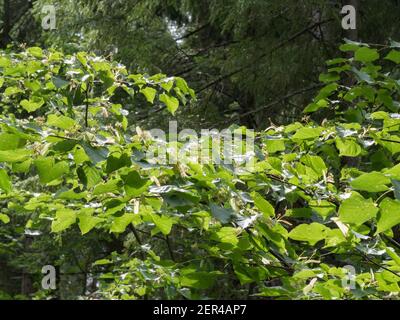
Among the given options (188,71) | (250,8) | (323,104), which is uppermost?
(250,8)

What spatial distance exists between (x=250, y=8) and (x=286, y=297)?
3.42 meters

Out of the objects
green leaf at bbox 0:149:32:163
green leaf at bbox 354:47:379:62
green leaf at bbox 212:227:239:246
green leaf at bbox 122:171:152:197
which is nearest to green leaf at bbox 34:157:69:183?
green leaf at bbox 0:149:32:163

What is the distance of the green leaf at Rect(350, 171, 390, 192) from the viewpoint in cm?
131

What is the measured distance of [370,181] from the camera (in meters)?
1.33

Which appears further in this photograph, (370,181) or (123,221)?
(123,221)

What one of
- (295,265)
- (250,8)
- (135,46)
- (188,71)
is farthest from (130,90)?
(188,71)

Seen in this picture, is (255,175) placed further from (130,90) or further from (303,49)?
(303,49)

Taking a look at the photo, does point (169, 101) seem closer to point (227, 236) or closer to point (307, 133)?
point (307, 133)

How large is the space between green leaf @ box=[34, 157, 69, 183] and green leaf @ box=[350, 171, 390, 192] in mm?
915

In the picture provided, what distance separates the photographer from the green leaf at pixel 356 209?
1.42 meters

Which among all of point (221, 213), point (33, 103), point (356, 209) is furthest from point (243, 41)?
point (356, 209)

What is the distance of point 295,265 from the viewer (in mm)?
2162

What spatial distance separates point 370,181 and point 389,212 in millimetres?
100

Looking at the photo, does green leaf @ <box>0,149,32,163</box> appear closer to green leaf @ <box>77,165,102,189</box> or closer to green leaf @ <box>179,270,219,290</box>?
green leaf @ <box>77,165,102,189</box>
